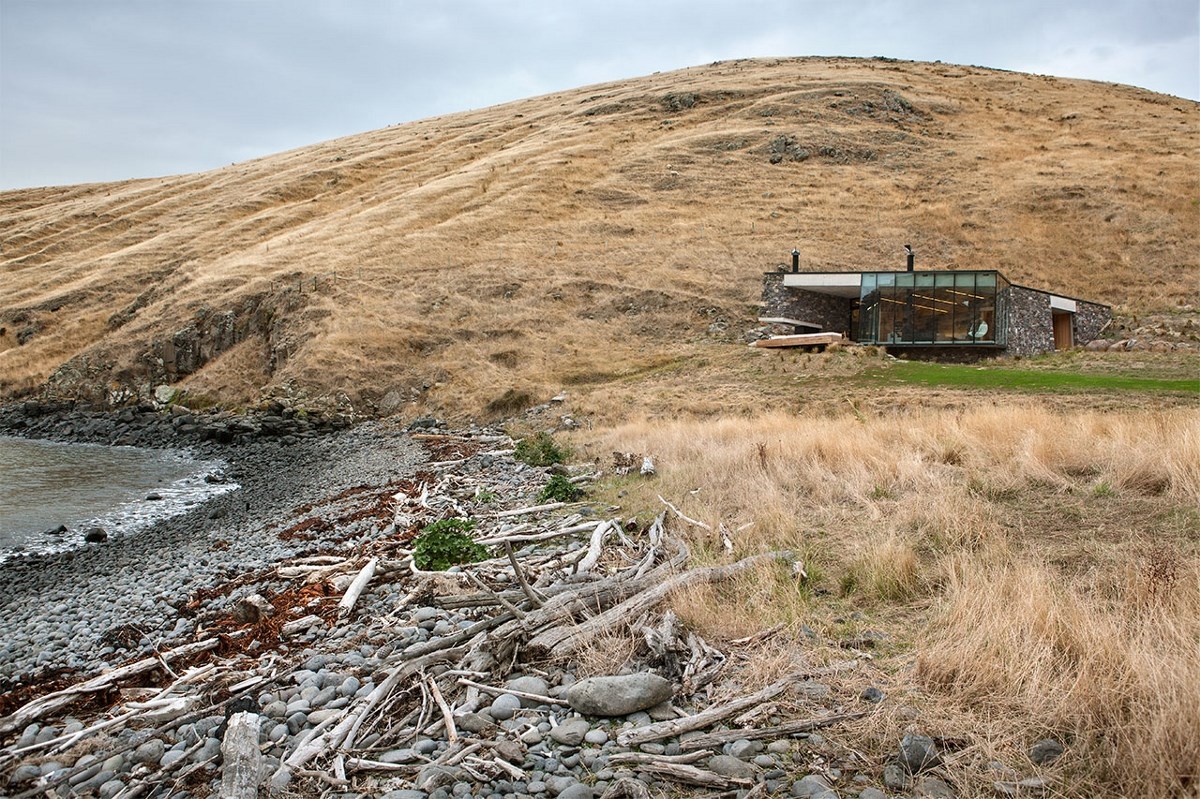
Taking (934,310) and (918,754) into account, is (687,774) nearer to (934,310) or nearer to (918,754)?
(918,754)

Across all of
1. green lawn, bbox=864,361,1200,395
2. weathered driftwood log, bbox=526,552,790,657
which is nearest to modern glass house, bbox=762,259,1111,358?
green lawn, bbox=864,361,1200,395

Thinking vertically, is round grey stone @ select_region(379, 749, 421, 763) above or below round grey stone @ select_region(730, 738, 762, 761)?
below

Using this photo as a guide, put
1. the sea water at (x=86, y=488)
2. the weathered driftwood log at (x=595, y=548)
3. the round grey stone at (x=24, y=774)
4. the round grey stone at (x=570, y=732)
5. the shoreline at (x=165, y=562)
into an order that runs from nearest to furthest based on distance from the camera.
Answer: the round grey stone at (x=570, y=732)
the round grey stone at (x=24, y=774)
the weathered driftwood log at (x=595, y=548)
the shoreline at (x=165, y=562)
the sea water at (x=86, y=488)

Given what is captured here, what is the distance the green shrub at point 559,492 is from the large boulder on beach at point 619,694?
685 cm

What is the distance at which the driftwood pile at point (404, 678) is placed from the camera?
4.32m

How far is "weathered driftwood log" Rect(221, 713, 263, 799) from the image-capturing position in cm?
423

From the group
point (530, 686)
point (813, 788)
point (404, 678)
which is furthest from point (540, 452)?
point (813, 788)

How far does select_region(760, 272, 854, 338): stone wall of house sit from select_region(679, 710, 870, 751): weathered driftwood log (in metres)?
35.7

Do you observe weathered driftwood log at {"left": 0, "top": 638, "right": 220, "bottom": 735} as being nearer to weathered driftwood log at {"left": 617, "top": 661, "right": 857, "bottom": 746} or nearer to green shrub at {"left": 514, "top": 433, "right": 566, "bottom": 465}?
weathered driftwood log at {"left": 617, "top": 661, "right": 857, "bottom": 746}

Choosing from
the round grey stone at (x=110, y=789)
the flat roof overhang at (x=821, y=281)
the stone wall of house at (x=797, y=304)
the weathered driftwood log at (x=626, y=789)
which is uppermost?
the flat roof overhang at (x=821, y=281)

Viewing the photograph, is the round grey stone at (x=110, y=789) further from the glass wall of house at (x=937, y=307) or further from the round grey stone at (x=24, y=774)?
the glass wall of house at (x=937, y=307)

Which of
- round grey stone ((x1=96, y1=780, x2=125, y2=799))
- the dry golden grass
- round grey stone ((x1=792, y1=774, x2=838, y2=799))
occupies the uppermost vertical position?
the dry golden grass

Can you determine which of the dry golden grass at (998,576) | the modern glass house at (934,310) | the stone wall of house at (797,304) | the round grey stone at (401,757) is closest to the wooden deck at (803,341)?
the modern glass house at (934,310)

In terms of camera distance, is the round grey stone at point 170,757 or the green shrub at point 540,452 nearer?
the round grey stone at point 170,757
